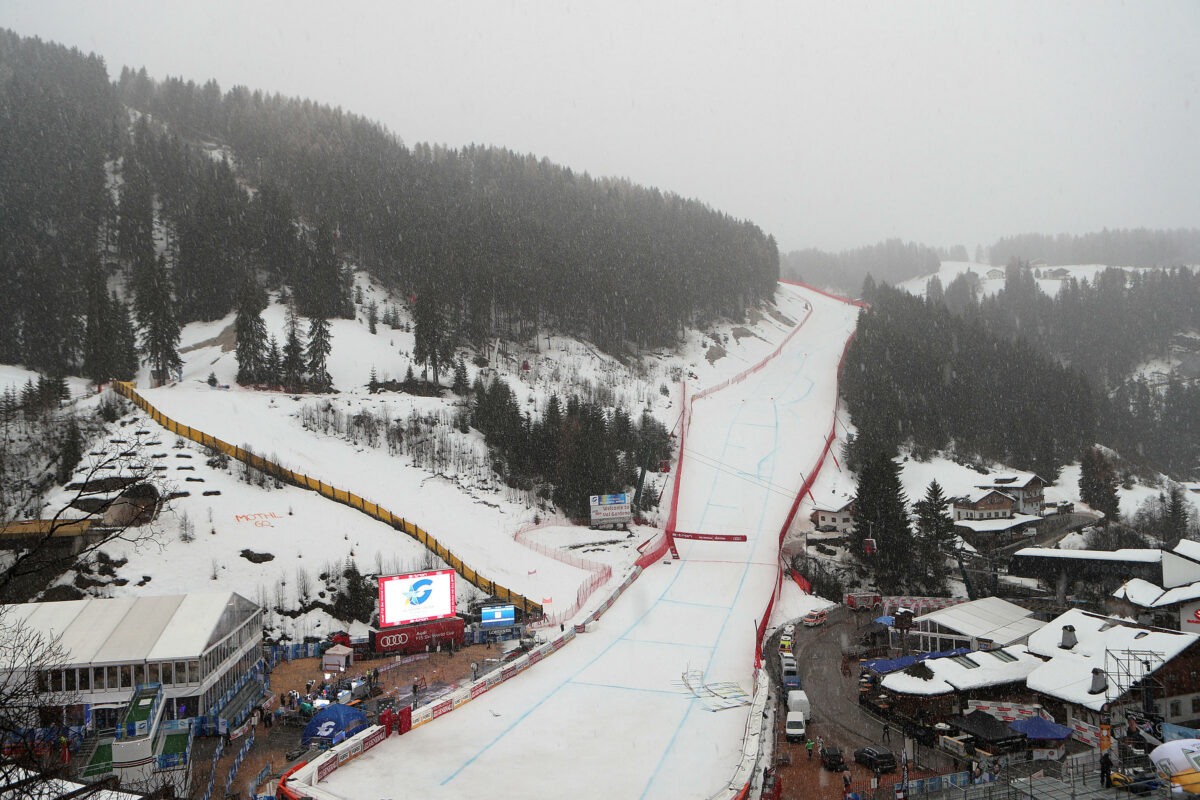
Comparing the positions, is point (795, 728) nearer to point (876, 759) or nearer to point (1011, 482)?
point (876, 759)

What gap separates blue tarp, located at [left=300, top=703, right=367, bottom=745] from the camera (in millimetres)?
20875

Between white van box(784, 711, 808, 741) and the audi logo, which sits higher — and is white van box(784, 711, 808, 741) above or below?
above

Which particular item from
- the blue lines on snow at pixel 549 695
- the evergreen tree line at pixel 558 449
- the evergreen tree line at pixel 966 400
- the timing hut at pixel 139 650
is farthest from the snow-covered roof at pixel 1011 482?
the timing hut at pixel 139 650

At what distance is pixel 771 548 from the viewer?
45469mm

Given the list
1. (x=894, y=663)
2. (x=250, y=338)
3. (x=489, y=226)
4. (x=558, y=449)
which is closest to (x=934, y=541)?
(x=894, y=663)

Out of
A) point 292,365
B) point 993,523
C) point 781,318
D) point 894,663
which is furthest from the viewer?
point 781,318

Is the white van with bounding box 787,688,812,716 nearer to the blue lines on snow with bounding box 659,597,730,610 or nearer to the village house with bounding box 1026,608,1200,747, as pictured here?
the village house with bounding box 1026,608,1200,747

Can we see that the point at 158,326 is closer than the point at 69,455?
No

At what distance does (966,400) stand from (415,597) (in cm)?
6404

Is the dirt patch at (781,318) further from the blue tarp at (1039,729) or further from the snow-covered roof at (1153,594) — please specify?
the blue tarp at (1039,729)

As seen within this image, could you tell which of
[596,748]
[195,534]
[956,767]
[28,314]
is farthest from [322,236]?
[956,767]

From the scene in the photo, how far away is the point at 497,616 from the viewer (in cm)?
3238

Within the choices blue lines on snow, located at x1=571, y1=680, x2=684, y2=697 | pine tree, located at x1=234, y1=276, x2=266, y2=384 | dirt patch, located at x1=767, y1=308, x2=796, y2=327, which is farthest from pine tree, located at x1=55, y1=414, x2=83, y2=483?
dirt patch, located at x1=767, y1=308, x2=796, y2=327

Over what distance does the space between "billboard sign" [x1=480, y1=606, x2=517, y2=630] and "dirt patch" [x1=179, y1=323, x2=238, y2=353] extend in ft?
133
